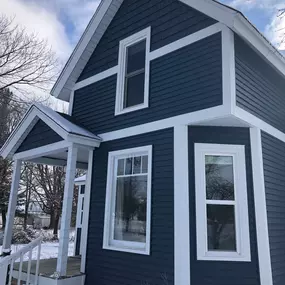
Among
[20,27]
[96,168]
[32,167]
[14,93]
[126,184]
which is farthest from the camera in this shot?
[32,167]

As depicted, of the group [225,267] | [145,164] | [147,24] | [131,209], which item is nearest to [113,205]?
[131,209]

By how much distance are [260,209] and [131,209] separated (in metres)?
2.38

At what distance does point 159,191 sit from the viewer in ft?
16.9

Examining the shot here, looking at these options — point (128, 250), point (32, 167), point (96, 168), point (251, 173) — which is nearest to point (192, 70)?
point (251, 173)

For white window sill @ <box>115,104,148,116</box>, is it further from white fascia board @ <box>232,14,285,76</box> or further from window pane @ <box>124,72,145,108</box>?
white fascia board @ <box>232,14,285,76</box>

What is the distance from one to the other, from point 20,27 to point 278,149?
54.8 ft

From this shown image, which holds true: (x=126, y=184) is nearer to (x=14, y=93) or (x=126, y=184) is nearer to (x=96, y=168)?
(x=96, y=168)

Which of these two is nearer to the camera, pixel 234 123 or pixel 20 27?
pixel 234 123

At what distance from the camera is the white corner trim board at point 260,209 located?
4469 mm

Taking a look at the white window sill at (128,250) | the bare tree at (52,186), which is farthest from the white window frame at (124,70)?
the bare tree at (52,186)

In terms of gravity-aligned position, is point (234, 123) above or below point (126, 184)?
above

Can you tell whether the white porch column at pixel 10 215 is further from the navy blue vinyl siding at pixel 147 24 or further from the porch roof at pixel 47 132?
the navy blue vinyl siding at pixel 147 24

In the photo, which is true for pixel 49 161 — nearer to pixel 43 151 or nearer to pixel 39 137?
pixel 39 137

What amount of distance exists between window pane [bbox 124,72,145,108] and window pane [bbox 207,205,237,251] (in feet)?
9.00
